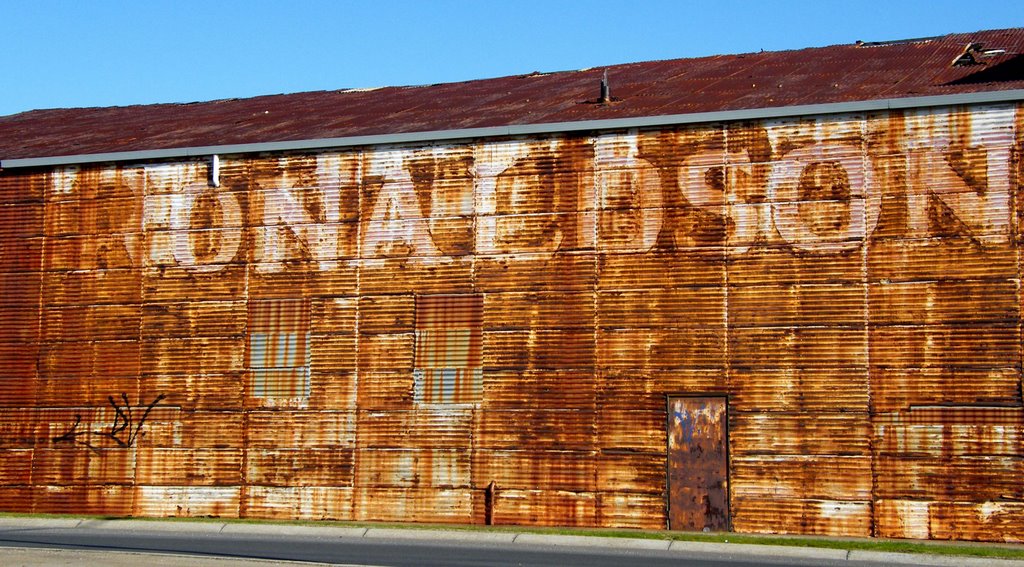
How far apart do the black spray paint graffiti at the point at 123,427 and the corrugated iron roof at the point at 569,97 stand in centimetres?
628

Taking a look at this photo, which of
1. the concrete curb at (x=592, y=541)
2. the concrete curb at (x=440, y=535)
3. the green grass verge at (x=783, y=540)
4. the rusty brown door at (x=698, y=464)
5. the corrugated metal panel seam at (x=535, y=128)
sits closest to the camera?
the green grass verge at (x=783, y=540)

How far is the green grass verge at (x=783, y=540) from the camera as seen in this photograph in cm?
2150

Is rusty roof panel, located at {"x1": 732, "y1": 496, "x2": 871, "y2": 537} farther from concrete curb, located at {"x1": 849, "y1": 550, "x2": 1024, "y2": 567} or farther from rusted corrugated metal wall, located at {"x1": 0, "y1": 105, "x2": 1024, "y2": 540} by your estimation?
concrete curb, located at {"x1": 849, "y1": 550, "x2": 1024, "y2": 567}

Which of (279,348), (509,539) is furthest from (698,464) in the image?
(279,348)

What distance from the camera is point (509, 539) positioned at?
23.7m

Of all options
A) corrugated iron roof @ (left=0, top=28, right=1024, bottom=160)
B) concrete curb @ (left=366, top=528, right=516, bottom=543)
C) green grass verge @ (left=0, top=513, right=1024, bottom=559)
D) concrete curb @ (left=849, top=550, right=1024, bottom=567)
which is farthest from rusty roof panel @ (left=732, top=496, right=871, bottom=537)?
corrugated iron roof @ (left=0, top=28, right=1024, bottom=160)

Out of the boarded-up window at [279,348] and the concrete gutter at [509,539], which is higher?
the boarded-up window at [279,348]

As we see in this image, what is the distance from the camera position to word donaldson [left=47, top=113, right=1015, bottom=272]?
2420 centimetres

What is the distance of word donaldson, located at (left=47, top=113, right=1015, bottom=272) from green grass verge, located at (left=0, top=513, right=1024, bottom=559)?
584 cm

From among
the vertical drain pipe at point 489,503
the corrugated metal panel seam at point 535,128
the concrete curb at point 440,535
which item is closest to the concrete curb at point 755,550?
the concrete curb at point 440,535

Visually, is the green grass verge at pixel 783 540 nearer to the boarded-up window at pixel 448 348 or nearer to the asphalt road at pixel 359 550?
the asphalt road at pixel 359 550

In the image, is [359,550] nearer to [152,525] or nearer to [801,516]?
[152,525]

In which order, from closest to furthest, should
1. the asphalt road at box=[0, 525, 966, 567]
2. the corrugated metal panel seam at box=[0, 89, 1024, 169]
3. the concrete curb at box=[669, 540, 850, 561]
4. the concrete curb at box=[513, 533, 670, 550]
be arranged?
the asphalt road at box=[0, 525, 966, 567], the concrete curb at box=[669, 540, 850, 561], the concrete curb at box=[513, 533, 670, 550], the corrugated metal panel seam at box=[0, 89, 1024, 169]

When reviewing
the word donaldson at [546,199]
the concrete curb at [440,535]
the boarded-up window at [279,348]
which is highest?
the word donaldson at [546,199]
